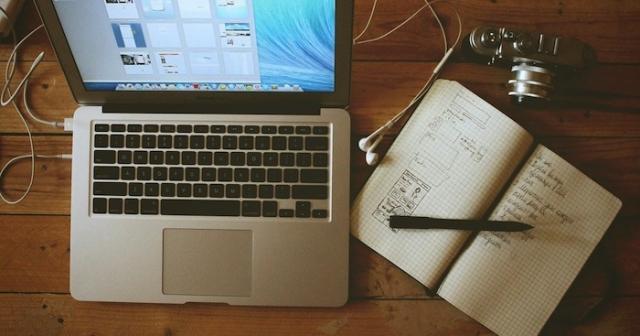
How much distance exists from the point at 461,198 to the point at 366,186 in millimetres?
135

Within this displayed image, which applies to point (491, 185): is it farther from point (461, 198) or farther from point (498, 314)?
point (498, 314)

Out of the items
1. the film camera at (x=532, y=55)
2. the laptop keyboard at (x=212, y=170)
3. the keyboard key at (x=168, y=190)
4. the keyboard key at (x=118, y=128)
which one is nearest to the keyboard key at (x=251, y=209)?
the laptop keyboard at (x=212, y=170)

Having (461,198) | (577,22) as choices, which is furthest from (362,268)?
(577,22)

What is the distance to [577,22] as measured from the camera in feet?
2.63

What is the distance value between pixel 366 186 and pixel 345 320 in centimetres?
19

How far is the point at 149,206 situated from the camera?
28.7 inches

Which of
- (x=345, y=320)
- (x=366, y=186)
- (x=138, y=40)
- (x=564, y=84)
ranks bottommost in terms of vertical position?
(x=345, y=320)

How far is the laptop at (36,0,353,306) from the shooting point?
712 mm

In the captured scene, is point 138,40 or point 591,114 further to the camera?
point 591,114

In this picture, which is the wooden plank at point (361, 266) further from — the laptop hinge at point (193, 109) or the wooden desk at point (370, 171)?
the laptop hinge at point (193, 109)

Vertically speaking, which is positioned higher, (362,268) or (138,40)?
(138,40)

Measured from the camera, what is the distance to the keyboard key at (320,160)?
726 mm

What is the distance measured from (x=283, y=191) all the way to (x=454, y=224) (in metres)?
0.24

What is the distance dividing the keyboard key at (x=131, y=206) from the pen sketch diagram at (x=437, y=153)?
0.33 metres
